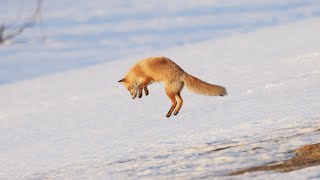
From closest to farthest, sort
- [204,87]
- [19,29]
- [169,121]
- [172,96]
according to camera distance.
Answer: [19,29]
[172,96]
[204,87]
[169,121]

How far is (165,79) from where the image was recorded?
728 centimetres

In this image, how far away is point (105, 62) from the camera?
64.3ft

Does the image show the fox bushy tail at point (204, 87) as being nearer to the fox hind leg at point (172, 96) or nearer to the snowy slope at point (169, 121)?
the fox hind leg at point (172, 96)

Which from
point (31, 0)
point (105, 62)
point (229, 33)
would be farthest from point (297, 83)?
point (31, 0)

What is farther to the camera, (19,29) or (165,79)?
(165,79)

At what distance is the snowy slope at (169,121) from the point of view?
278 inches

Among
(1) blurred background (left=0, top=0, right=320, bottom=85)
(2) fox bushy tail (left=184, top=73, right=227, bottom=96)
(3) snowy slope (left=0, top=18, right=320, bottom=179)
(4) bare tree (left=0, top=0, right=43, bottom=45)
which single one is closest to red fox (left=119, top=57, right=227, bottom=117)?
(2) fox bushy tail (left=184, top=73, right=227, bottom=96)

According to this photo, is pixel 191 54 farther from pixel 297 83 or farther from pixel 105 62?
pixel 297 83

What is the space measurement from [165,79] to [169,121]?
9.09 feet

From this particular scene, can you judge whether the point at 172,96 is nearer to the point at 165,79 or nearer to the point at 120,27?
the point at 165,79

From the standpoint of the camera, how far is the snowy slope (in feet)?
23.2

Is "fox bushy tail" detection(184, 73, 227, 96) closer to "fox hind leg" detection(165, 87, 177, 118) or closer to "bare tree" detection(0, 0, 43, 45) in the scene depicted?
"fox hind leg" detection(165, 87, 177, 118)

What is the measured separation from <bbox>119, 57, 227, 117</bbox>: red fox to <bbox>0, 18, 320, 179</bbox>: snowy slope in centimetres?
55

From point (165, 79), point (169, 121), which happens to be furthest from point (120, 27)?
point (165, 79)
